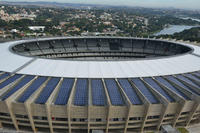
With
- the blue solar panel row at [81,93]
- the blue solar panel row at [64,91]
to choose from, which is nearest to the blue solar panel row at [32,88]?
the blue solar panel row at [64,91]

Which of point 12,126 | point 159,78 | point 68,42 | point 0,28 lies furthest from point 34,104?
point 0,28

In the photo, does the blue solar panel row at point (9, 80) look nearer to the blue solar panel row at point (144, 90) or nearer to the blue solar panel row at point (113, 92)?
the blue solar panel row at point (113, 92)

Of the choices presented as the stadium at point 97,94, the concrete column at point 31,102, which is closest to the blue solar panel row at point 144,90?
the stadium at point 97,94

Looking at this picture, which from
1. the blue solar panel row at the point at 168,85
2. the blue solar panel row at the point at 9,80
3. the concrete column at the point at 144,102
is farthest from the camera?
the blue solar panel row at the point at 168,85

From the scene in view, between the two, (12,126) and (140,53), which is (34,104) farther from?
(140,53)

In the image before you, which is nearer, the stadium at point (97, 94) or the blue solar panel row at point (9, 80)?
the stadium at point (97, 94)

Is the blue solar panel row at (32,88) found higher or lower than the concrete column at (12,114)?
higher

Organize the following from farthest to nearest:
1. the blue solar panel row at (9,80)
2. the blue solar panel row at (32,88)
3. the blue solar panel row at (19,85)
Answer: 1. the blue solar panel row at (9,80)
2. the blue solar panel row at (19,85)
3. the blue solar panel row at (32,88)

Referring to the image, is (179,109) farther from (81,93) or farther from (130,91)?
(81,93)

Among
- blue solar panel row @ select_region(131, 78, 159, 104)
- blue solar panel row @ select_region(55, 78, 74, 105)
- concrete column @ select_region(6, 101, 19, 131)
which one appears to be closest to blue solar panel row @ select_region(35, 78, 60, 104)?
blue solar panel row @ select_region(55, 78, 74, 105)
